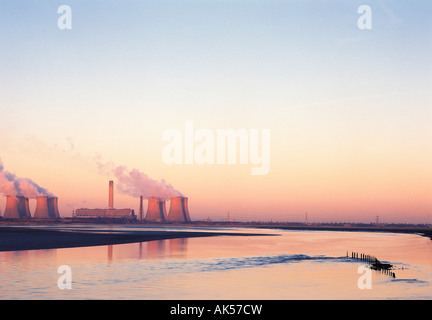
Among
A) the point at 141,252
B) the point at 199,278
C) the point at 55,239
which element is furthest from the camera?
the point at 55,239

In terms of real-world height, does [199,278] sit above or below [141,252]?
above

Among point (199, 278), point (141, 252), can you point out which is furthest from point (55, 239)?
point (199, 278)

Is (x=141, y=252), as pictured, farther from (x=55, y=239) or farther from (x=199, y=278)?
(x=55, y=239)

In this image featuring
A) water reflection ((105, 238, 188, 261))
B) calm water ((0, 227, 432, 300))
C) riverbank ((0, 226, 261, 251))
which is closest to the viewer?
calm water ((0, 227, 432, 300))

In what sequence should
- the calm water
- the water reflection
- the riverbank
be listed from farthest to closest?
the riverbank
the water reflection
the calm water

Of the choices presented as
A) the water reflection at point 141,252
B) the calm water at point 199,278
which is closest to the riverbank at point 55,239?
the water reflection at point 141,252

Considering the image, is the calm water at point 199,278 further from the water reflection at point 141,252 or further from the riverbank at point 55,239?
the riverbank at point 55,239

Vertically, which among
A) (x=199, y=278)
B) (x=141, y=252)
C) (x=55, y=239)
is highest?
(x=199, y=278)

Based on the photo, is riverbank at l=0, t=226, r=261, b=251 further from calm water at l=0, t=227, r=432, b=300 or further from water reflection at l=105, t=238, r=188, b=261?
calm water at l=0, t=227, r=432, b=300

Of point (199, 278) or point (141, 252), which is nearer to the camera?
point (199, 278)

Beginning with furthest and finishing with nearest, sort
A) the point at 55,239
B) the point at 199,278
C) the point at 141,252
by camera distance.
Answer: the point at 55,239 < the point at 141,252 < the point at 199,278

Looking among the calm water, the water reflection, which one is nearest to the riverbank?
the water reflection

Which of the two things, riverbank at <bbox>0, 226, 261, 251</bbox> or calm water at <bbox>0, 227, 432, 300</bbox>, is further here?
riverbank at <bbox>0, 226, 261, 251</bbox>
